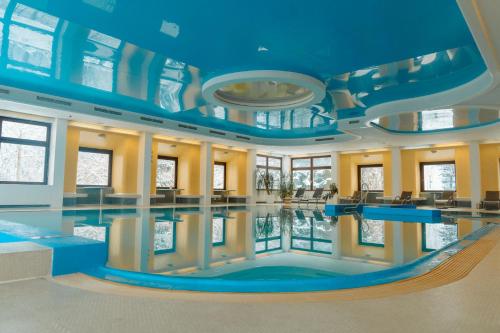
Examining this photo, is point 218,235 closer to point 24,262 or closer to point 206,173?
point 24,262

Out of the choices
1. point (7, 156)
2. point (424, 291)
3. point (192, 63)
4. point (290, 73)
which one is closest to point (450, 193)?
point (290, 73)

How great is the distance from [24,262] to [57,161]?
1001 centimetres

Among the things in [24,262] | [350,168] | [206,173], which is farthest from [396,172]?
[24,262]

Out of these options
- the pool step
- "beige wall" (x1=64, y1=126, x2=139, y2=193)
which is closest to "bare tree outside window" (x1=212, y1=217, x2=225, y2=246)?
the pool step

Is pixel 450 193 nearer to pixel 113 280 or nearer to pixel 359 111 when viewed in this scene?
pixel 359 111

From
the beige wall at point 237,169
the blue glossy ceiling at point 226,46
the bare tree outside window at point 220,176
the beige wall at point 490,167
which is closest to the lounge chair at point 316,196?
the beige wall at point 237,169

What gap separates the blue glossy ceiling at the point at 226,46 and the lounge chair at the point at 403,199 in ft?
24.4

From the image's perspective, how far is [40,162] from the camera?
38.4ft

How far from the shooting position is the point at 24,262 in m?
2.72

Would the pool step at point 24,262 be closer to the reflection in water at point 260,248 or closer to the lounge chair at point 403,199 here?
the reflection in water at point 260,248

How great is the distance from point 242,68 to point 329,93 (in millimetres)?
3108

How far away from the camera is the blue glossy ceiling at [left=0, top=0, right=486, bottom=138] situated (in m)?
5.19

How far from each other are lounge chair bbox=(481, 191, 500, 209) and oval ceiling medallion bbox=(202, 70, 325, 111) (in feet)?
33.5

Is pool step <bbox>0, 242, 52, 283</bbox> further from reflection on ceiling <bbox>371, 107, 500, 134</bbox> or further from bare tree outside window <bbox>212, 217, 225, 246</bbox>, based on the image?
reflection on ceiling <bbox>371, 107, 500, 134</bbox>
